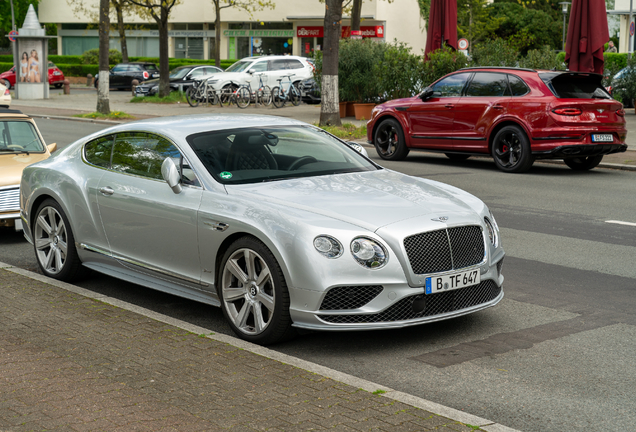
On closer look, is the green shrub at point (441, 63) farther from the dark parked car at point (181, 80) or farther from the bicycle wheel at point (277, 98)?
the dark parked car at point (181, 80)

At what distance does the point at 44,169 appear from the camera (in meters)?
7.34

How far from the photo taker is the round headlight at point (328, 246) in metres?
5.05

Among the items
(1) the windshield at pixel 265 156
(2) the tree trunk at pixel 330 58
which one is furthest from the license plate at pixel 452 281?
(2) the tree trunk at pixel 330 58

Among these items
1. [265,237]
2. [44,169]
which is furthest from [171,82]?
[265,237]

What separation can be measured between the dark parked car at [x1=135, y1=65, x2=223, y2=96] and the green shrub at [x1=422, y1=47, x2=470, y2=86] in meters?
18.8

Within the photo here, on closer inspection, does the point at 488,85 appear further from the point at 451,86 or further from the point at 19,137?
the point at 19,137

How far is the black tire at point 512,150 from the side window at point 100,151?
924 cm

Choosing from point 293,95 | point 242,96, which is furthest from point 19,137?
point 293,95

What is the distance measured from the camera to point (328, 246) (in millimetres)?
5062

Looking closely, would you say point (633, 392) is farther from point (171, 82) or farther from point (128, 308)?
point (171, 82)

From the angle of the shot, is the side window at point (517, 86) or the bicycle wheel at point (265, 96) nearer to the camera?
the side window at point (517, 86)

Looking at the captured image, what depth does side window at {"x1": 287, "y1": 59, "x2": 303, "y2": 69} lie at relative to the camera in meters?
35.6

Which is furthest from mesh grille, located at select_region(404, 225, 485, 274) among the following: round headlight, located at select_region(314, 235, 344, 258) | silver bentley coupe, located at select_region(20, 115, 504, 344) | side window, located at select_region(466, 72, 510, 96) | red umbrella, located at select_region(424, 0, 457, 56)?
red umbrella, located at select_region(424, 0, 457, 56)

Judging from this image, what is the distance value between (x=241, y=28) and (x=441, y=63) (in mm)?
42901
